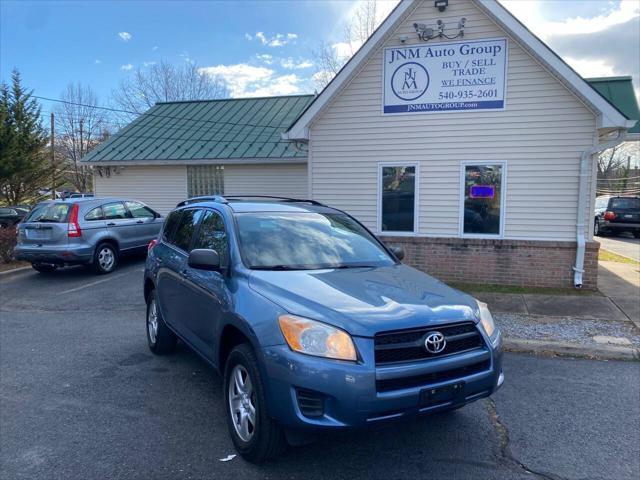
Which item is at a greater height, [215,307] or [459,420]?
[215,307]

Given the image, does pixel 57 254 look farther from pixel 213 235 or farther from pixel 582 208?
→ pixel 582 208

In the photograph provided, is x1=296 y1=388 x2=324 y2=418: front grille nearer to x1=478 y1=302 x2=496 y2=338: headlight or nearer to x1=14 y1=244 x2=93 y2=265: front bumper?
x1=478 y1=302 x2=496 y2=338: headlight

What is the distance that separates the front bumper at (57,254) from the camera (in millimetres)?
9305

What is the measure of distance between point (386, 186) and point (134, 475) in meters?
7.52

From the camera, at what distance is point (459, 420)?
3729 millimetres

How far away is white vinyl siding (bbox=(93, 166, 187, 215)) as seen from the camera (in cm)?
1523

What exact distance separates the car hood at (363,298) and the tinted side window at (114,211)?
26.6 feet

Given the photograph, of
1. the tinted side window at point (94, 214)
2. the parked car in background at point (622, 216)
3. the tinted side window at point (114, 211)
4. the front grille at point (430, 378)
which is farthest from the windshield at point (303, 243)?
the parked car in background at point (622, 216)

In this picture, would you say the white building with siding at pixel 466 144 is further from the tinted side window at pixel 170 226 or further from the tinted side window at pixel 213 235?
the tinted side window at pixel 213 235

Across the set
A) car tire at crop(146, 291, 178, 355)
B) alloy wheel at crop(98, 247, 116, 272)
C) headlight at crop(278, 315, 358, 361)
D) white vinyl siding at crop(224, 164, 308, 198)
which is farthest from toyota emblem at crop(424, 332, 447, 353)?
white vinyl siding at crop(224, 164, 308, 198)

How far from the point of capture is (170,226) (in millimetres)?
5305

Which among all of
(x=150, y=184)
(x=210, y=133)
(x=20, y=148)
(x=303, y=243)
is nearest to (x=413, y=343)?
(x=303, y=243)

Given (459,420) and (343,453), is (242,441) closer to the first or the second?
(343,453)

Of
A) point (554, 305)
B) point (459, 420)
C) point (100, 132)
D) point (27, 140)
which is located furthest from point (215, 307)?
point (100, 132)
